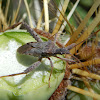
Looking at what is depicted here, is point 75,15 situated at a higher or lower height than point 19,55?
higher

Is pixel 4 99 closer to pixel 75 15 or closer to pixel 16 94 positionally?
pixel 16 94

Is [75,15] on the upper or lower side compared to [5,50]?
upper

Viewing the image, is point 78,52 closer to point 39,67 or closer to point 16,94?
point 39,67

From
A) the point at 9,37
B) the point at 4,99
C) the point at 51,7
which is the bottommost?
the point at 4,99

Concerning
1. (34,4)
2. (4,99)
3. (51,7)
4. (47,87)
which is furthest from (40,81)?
(34,4)

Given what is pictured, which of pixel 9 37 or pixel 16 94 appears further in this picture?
pixel 9 37

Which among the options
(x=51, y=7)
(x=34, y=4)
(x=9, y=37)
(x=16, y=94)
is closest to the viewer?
(x=16, y=94)

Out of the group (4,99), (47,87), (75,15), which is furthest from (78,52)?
(4,99)

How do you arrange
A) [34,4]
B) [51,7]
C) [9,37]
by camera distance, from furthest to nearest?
[34,4]
[51,7]
[9,37]

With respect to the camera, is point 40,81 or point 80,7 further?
point 80,7
